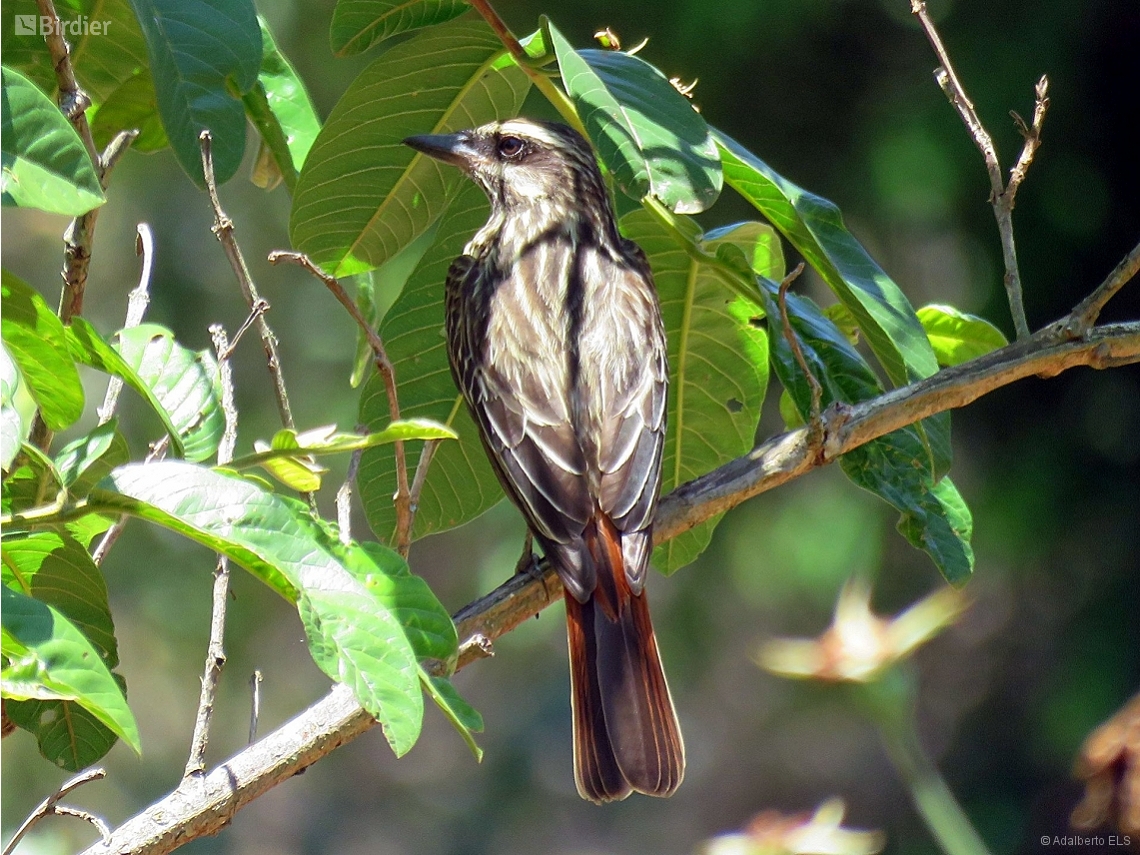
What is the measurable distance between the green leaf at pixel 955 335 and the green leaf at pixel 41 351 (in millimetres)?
1677

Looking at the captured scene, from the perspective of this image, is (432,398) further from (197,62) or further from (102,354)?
(102,354)

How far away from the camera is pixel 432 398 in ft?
9.92

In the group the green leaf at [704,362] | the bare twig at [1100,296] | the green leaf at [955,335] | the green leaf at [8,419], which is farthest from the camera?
the green leaf at [704,362]

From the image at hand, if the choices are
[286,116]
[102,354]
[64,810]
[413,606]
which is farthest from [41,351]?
[286,116]

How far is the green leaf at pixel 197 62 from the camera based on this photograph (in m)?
1.88

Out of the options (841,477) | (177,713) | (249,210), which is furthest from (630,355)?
(177,713)

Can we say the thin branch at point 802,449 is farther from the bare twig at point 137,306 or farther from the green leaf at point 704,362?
the bare twig at point 137,306

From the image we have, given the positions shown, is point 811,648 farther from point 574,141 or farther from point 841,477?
point 841,477

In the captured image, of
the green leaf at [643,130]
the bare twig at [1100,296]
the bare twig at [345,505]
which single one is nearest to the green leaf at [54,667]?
the bare twig at [345,505]

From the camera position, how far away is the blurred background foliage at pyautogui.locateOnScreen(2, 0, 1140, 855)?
568 centimetres

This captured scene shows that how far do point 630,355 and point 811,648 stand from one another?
1.94 metres

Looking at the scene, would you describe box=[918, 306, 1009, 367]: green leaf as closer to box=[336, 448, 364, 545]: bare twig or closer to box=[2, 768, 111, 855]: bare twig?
box=[336, 448, 364, 545]: bare twig

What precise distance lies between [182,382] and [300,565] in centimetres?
54

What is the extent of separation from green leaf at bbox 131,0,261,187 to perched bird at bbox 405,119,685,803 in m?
0.76
